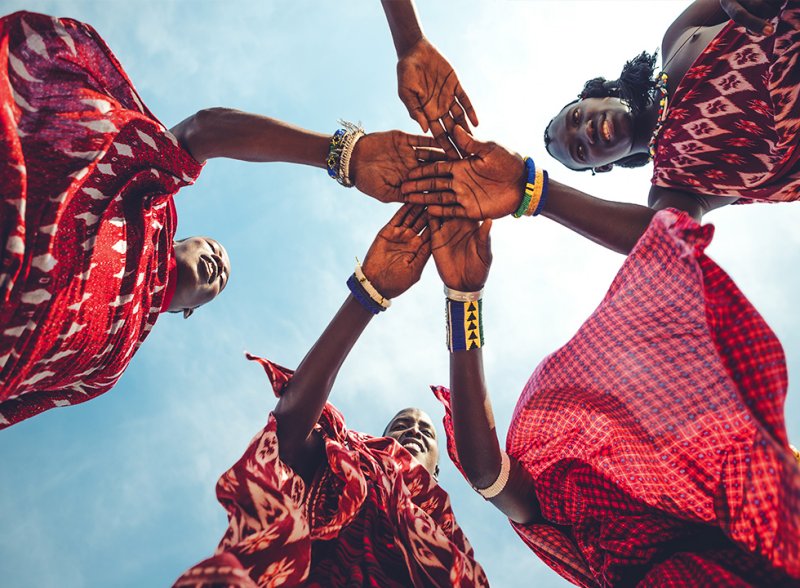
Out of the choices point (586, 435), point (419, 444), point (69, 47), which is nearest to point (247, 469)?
point (586, 435)

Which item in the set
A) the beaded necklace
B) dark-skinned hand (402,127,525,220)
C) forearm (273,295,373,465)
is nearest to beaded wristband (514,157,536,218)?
dark-skinned hand (402,127,525,220)

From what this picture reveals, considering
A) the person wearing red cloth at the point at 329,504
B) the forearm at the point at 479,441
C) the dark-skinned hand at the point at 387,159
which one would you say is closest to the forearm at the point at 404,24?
the dark-skinned hand at the point at 387,159

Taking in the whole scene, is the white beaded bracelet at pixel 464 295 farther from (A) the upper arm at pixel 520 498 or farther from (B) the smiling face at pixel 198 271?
(B) the smiling face at pixel 198 271

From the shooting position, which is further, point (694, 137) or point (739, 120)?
point (694, 137)

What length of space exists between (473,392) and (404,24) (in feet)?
5.94

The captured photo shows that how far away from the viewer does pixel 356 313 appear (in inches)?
100.0

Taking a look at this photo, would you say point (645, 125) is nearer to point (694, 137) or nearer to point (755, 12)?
point (694, 137)

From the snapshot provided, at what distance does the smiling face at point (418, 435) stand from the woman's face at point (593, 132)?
6.40 ft

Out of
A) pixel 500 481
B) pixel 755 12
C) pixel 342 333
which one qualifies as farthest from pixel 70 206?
pixel 755 12

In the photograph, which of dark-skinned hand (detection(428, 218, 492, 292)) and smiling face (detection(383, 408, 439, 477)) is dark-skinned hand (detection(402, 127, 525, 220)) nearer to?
dark-skinned hand (detection(428, 218, 492, 292))

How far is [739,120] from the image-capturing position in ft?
8.26

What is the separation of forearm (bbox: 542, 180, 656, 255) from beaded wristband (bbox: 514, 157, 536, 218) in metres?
0.09

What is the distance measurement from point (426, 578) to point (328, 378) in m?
0.86

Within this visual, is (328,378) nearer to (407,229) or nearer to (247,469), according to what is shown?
(247,469)
